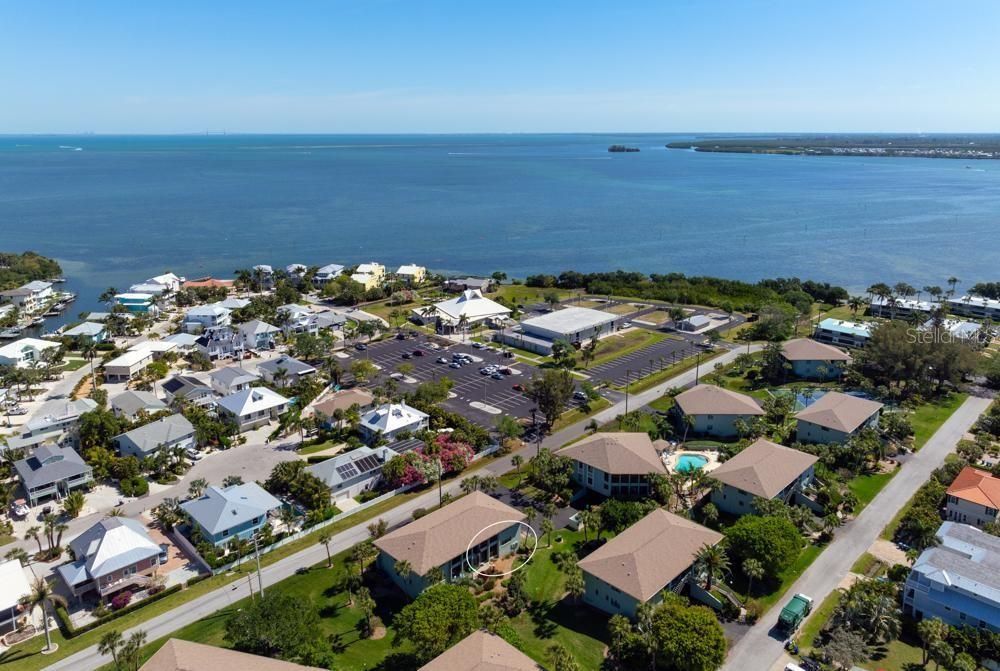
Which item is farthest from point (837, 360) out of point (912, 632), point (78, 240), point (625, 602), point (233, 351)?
point (78, 240)

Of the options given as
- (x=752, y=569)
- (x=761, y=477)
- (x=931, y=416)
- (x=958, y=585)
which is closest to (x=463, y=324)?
(x=761, y=477)

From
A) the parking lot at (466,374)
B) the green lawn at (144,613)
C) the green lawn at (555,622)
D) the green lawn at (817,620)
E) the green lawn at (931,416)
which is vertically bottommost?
the green lawn at (144,613)

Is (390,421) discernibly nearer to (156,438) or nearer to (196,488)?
(196,488)

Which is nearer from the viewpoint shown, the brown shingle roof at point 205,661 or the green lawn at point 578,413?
the brown shingle roof at point 205,661

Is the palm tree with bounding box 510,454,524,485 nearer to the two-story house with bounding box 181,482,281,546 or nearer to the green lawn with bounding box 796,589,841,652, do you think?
the two-story house with bounding box 181,482,281,546

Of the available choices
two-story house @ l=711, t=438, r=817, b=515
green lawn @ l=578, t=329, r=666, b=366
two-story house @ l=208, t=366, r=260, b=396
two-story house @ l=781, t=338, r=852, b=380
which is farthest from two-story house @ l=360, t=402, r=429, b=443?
two-story house @ l=781, t=338, r=852, b=380

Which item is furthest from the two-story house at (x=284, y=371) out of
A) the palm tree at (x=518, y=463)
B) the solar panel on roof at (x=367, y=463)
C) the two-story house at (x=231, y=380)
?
the palm tree at (x=518, y=463)

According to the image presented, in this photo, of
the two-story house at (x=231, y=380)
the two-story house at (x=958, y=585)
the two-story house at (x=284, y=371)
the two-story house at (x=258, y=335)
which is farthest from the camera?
the two-story house at (x=258, y=335)

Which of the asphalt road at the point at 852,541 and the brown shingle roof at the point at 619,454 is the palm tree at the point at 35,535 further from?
the asphalt road at the point at 852,541
